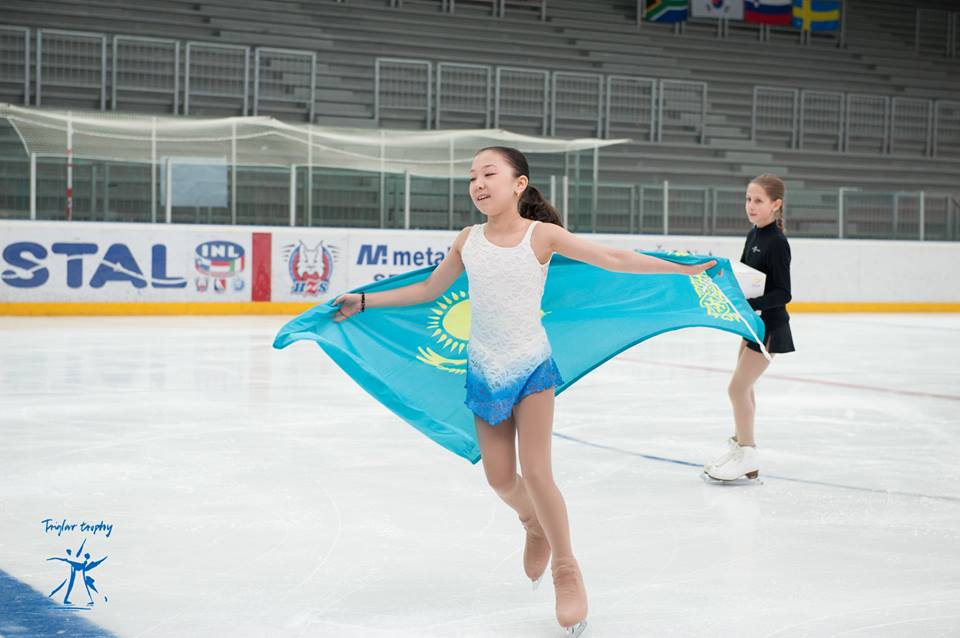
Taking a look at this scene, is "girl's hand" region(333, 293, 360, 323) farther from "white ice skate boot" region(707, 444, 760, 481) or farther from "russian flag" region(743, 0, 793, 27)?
"russian flag" region(743, 0, 793, 27)

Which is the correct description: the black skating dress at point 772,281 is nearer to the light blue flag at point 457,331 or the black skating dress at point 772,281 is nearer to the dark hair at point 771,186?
the dark hair at point 771,186

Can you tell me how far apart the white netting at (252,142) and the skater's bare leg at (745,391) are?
1205cm

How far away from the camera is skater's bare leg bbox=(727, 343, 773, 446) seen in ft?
19.0

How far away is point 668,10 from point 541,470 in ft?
81.2

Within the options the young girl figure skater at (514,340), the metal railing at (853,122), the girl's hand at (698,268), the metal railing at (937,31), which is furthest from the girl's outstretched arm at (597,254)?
the metal railing at (937,31)

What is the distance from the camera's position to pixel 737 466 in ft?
19.1

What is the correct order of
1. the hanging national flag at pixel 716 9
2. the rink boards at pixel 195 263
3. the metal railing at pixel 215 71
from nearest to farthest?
1. the rink boards at pixel 195 263
2. the metal railing at pixel 215 71
3. the hanging national flag at pixel 716 9

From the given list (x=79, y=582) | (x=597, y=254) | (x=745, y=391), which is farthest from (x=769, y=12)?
(x=79, y=582)

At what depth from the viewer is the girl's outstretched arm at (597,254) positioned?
11.9 ft

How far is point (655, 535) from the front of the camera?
4.73 m

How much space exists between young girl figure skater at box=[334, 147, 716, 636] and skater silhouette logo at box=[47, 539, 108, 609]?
125 cm

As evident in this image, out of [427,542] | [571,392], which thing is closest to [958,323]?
[571,392]

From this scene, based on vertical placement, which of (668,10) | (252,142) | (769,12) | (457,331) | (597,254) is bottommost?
(457,331)

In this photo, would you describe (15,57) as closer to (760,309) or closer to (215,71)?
(215,71)
